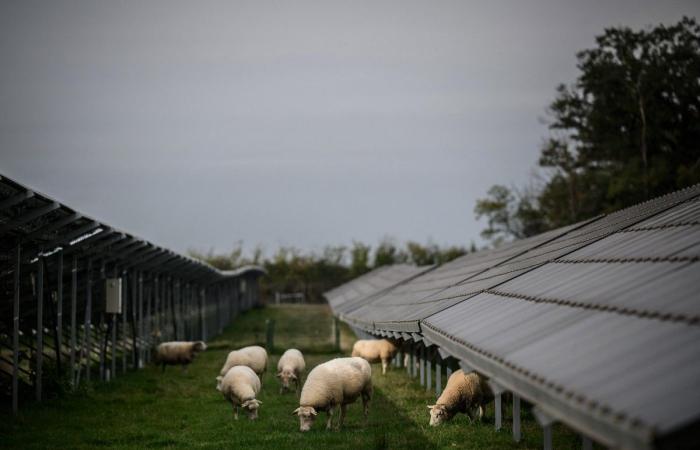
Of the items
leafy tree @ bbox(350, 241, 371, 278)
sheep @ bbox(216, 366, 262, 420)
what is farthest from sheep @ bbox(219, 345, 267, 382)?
leafy tree @ bbox(350, 241, 371, 278)

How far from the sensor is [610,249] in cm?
1094

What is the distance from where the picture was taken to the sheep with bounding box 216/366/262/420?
14.8 meters

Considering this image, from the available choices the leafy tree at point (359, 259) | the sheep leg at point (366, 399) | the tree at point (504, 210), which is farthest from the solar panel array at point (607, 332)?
the leafy tree at point (359, 259)

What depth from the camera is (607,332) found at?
6.66 metres

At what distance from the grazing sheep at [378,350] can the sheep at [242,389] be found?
24.1ft

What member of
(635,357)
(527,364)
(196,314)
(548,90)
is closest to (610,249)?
(527,364)

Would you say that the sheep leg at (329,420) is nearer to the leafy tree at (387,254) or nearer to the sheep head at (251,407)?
the sheep head at (251,407)

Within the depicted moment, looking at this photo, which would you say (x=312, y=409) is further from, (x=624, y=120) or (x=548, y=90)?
(x=548, y=90)

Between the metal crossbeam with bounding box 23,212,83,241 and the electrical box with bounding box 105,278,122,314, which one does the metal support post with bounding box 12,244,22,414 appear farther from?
the electrical box with bounding box 105,278,122,314

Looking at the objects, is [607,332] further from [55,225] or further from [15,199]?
[55,225]

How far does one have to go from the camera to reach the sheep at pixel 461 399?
1305 cm

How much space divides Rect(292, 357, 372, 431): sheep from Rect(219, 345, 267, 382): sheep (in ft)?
18.6

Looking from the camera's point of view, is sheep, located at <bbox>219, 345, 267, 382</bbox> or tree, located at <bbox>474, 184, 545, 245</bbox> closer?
sheep, located at <bbox>219, 345, 267, 382</bbox>

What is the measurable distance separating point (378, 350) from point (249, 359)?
4.76 metres
